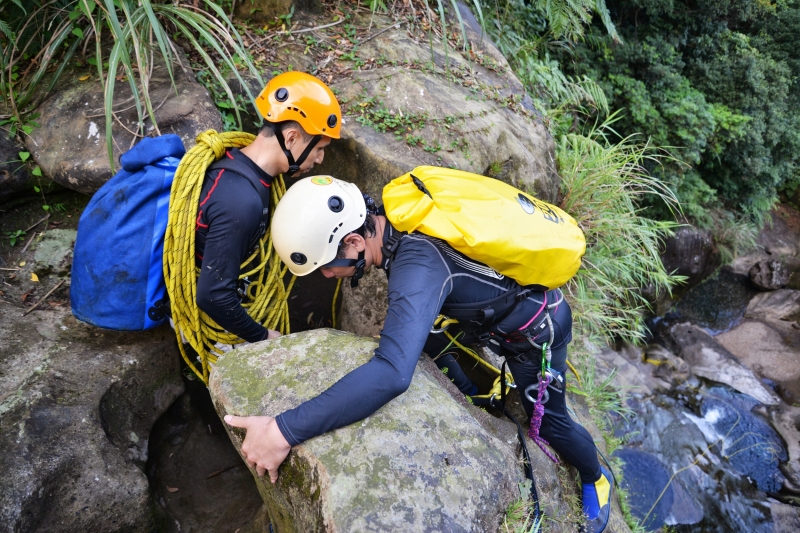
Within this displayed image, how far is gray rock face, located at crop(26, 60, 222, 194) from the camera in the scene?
2881 millimetres

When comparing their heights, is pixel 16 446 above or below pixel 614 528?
above

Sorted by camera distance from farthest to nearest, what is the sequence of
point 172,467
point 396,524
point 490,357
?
point 490,357 < point 172,467 < point 396,524

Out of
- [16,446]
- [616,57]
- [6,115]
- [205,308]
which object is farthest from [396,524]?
[616,57]

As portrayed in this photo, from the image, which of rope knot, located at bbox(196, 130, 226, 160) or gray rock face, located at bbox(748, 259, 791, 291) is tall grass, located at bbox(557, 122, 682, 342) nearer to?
rope knot, located at bbox(196, 130, 226, 160)

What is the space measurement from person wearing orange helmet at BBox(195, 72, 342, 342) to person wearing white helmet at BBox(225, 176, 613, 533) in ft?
0.61

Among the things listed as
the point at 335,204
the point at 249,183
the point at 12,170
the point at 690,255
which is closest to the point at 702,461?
the point at 690,255

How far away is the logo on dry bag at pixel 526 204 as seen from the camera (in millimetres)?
2283

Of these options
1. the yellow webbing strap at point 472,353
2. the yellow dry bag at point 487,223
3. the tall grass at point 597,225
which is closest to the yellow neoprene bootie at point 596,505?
the yellow webbing strap at point 472,353

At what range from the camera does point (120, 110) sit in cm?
300

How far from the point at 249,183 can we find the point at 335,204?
47 centimetres

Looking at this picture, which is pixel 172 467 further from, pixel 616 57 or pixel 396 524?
pixel 616 57

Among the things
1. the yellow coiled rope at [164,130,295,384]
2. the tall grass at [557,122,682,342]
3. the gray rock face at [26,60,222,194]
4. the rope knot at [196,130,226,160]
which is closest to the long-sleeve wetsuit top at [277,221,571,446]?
the yellow coiled rope at [164,130,295,384]

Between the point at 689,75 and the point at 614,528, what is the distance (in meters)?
8.23

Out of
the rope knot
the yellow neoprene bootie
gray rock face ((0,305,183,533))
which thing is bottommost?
the yellow neoprene bootie
